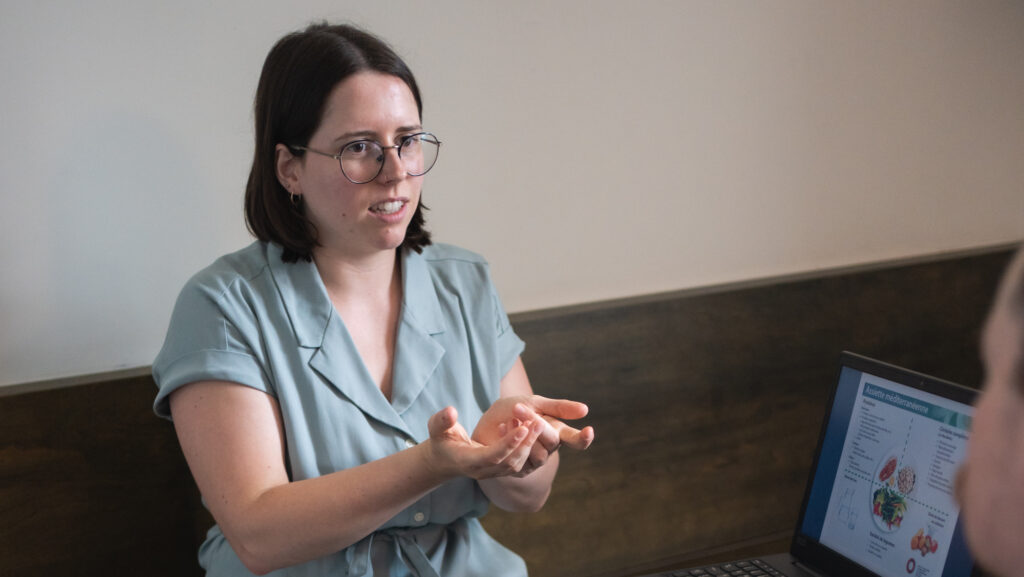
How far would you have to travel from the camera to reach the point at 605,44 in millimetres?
2217

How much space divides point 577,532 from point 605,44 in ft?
3.61

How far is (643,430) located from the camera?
7.59ft

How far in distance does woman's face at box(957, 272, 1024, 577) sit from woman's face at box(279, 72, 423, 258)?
1.10 metres

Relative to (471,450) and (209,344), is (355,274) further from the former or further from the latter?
(471,450)

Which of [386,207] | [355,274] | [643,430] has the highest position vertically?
[386,207]

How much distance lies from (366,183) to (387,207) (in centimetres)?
5

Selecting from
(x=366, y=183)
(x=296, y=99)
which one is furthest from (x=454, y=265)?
(x=296, y=99)

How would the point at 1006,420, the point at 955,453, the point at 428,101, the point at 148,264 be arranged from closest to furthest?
the point at 1006,420
the point at 955,453
the point at 148,264
the point at 428,101

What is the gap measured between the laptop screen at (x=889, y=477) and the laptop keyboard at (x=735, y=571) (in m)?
0.06

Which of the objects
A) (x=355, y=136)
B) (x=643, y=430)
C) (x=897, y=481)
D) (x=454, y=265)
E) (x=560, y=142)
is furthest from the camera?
(x=643, y=430)

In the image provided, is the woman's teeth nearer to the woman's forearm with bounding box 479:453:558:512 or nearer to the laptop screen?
the woman's forearm with bounding box 479:453:558:512

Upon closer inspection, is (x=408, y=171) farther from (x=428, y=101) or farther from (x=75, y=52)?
(x=75, y=52)

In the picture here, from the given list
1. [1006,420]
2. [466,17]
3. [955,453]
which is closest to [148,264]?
[466,17]

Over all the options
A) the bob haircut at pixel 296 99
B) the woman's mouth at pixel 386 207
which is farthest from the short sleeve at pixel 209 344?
the woman's mouth at pixel 386 207
